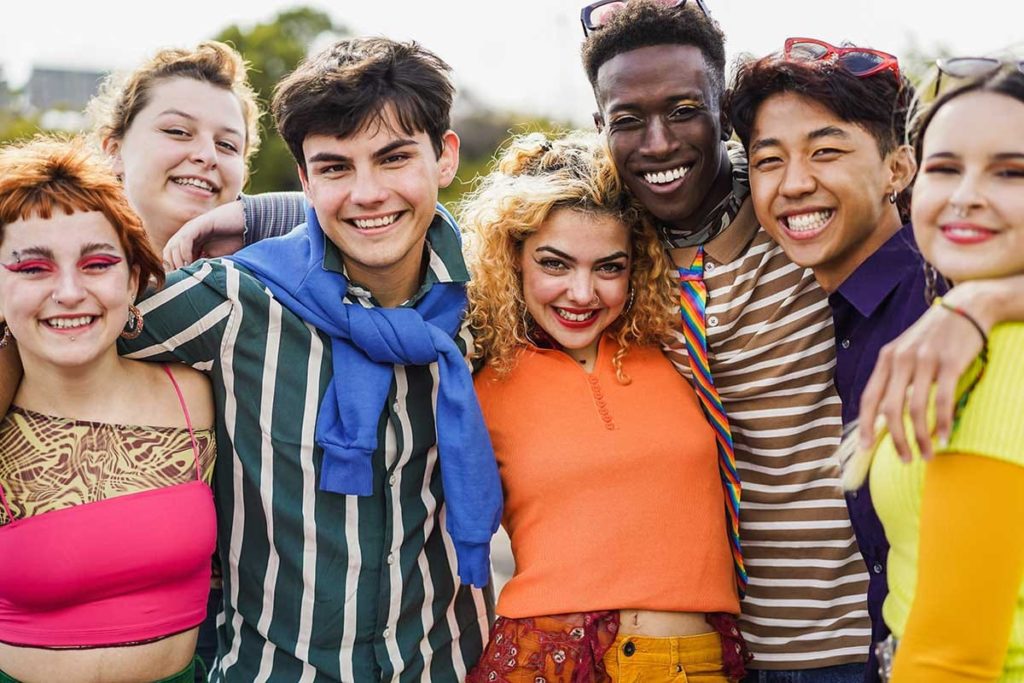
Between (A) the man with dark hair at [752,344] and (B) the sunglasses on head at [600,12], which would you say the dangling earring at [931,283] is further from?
(B) the sunglasses on head at [600,12]

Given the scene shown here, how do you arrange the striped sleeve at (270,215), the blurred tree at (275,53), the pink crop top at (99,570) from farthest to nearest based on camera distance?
the blurred tree at (275,53) < the striped sleeve at (270,215) < the pink crop top at (99,570)

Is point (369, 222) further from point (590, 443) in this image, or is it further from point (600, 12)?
point (600, 12)

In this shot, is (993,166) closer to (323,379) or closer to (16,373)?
(323,379)

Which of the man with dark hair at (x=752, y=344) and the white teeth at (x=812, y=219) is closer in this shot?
the white teeth at (x=812, y=219)

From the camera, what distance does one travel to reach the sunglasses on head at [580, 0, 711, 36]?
3.34 metres

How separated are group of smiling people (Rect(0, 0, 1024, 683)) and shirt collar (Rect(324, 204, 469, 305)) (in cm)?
2

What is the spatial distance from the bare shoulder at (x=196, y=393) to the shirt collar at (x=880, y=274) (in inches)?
73.2

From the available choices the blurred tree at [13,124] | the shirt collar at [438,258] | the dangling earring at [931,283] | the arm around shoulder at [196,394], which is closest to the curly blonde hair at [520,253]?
the shirt collar at [438,258]

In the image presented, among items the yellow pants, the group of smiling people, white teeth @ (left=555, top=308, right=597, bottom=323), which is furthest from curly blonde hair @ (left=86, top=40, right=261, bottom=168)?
the yellow pants

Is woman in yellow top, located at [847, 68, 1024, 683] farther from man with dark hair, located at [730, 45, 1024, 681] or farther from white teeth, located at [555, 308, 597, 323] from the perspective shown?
white teeth, located at [555, 308, 597, 323]

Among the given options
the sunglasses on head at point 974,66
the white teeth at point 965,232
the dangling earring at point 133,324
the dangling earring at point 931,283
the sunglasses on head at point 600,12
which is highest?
the sunglasses on head at point 600,12

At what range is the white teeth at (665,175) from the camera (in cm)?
320

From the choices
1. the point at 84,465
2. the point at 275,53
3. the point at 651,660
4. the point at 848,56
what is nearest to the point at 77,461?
the point at 84,465

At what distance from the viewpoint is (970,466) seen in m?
1.70
